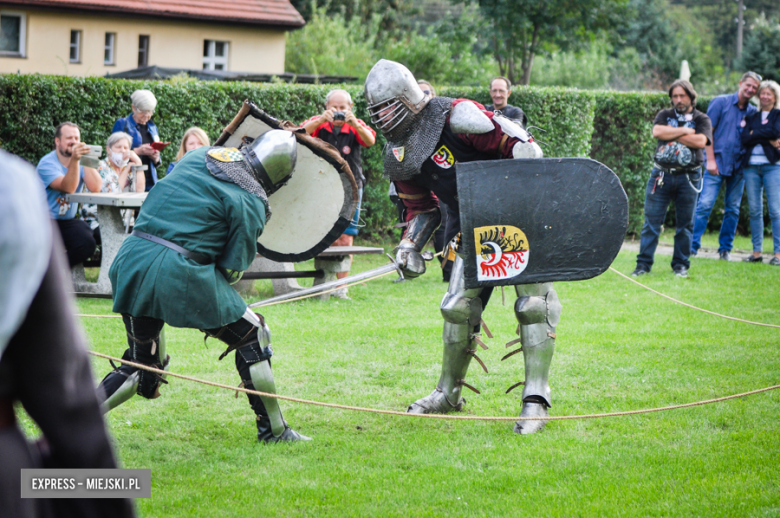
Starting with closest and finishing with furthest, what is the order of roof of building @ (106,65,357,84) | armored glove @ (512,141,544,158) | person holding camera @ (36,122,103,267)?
armored glove @ (512,141,544,158), person holding camera @ (36,122,103,267), roof of building @ (106,65,357,84)

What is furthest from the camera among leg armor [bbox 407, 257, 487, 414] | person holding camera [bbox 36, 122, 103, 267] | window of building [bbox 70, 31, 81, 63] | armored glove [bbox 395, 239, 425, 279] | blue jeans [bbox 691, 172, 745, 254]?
window of building [bbox 70, 31, 81, 63]

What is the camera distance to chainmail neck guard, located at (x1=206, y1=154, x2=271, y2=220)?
3641 mm

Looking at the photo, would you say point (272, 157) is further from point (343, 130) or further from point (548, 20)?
point (548, 20)

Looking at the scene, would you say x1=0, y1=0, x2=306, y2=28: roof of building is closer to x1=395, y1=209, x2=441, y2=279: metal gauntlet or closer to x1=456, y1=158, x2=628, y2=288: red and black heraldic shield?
x1=395, y1=209, x2=441, y2=279: metal gauntlet

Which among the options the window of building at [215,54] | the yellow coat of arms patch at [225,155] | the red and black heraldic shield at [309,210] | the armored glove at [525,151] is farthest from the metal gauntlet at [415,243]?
the window of building at [215,54]

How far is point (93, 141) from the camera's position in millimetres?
8445

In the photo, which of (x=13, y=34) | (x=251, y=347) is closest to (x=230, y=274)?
(x=251, y=347)

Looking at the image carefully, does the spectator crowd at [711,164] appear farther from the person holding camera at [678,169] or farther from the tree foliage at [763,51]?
the tree foliage at [763,51]

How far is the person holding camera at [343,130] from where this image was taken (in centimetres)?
740

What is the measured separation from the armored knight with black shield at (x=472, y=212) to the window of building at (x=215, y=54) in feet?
61.9

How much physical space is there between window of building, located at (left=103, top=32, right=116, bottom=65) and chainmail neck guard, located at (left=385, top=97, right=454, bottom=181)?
18.5m

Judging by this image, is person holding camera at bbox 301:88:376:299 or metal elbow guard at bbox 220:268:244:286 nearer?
metal elbow guard at bbox 220:268:244:286

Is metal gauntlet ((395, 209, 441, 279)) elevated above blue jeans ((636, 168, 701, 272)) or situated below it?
above

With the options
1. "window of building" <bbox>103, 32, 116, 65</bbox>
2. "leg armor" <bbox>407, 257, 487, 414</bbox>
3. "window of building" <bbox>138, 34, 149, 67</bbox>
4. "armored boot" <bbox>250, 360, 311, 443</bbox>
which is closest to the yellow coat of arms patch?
"armored boot" <bbox>250, 360, 311, 443</bbox>
